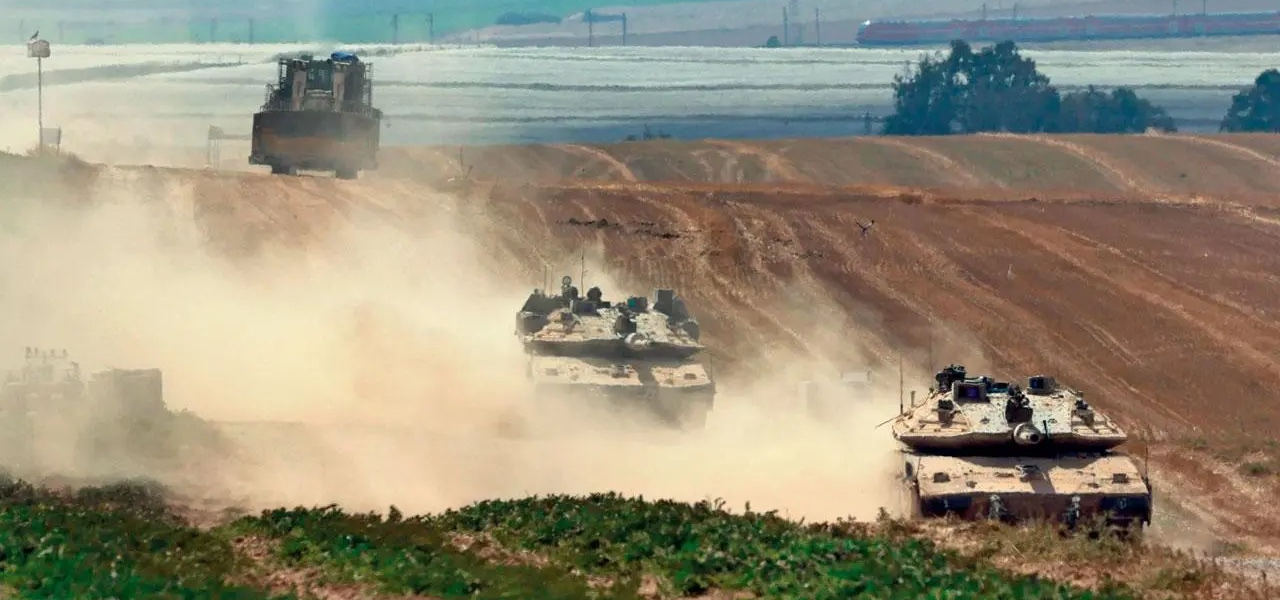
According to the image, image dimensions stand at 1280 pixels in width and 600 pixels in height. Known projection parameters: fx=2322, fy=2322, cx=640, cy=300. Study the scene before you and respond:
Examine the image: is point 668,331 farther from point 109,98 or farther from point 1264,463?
point 109,98

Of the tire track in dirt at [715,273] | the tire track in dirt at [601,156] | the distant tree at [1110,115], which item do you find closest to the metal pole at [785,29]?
the distant tree at [1110,115]

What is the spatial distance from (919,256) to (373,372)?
19745 millimetres

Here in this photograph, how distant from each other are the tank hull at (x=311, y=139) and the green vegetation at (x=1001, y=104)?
36.8 meters

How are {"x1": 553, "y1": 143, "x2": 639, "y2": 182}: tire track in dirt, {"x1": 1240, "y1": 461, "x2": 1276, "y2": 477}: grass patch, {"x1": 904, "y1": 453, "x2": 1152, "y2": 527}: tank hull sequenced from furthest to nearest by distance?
1. {"x1": 553, "y1": 143, "x2": 639, "y2": 182}: tire track in dirt
2. {"x1": 1240, "y1": 461, "x2": 1276, "y2": 477}: grass patch
3. {"x1": 904, "y1": 453, "x2": 1152, "y2": 527}: tank hull

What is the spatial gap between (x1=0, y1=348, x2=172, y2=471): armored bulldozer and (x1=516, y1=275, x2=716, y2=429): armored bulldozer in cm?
640

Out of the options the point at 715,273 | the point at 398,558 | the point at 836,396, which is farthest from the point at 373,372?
the point at 398,558

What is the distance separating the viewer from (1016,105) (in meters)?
100

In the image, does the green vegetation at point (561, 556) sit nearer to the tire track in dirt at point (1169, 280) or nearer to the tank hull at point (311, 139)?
the tire track in dirt at point (1169, 280)

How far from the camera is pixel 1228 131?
100000 millimetres

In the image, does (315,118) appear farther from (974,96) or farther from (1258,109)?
(1258,109)

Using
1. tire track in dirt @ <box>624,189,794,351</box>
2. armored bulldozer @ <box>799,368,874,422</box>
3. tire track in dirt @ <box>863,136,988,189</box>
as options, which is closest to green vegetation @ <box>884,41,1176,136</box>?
tire track in dirt @ <box>863,136,988,189</box>

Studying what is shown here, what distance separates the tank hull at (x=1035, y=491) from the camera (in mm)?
28484

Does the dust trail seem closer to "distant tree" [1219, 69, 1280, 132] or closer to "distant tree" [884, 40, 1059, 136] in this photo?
"distant tree" [884, 40, 1059, 136]

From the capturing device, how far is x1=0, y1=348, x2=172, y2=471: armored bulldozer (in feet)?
108
